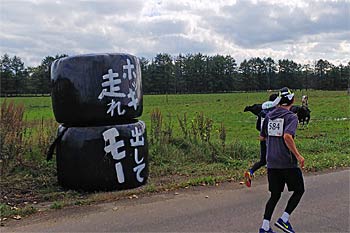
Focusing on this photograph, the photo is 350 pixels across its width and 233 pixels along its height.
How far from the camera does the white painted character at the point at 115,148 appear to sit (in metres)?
6.97

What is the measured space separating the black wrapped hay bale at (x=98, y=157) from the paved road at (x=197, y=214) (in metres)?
0.82

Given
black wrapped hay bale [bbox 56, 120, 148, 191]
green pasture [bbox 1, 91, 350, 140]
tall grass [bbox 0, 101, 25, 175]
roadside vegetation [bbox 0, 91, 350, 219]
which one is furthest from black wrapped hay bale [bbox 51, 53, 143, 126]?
green pasture [bbox 1, 91, 350, 140]

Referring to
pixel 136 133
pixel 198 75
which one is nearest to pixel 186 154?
pixel 136 133

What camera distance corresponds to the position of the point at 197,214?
18.5ft

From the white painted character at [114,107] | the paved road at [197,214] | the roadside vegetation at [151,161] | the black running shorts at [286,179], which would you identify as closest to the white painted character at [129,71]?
the white painted character at [114,107]

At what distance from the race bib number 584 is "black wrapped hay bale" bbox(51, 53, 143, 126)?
9.52ft

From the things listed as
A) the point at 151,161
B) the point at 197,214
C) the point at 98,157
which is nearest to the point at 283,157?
the point at 197,214

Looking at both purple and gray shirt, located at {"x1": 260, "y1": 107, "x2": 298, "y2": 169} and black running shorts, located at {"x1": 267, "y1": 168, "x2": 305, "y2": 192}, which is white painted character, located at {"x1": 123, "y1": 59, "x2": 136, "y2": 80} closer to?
purple and gray shirt, located at {"x1": 260, "y1": 107, "x2": 298, "y2": 169}

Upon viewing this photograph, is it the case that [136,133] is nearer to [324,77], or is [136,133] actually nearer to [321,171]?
[321,171]

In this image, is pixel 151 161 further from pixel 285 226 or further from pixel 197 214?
pixel 285 226

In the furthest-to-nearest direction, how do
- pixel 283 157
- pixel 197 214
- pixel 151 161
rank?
pixel 151 161, pixel 197 214, pixel 283 157

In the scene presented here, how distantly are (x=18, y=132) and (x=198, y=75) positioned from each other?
84908 millimetres

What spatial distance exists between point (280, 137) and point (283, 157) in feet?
0.73

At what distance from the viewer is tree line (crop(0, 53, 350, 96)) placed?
3339 inches
